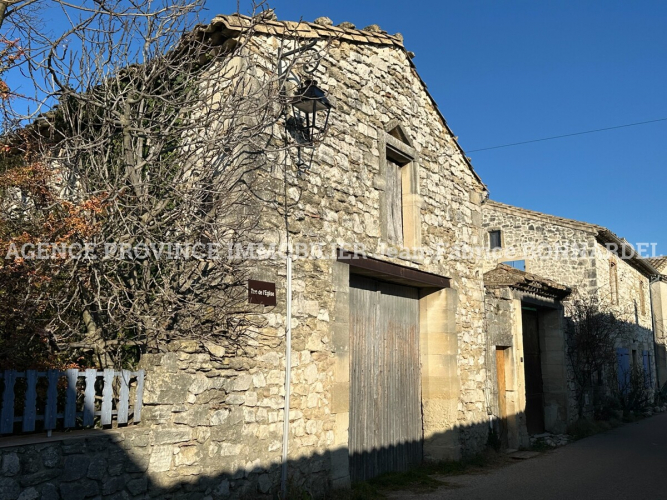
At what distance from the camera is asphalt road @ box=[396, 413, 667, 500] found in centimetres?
677

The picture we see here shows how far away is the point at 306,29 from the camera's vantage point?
656 cm

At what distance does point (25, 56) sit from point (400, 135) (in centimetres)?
478

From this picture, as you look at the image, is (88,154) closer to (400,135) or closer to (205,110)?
(205,110)

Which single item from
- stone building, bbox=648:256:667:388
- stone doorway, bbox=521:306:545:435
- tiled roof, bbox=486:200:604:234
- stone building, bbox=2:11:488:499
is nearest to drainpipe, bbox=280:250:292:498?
stone building, bbox=2:11:488:499

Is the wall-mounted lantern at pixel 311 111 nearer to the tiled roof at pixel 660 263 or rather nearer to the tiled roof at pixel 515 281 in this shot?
the tiled roof at pixel 515 281

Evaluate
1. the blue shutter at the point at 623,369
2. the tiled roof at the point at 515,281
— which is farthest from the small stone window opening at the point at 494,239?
the tiled roof at the point at 515,281

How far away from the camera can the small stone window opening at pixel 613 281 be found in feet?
58.2

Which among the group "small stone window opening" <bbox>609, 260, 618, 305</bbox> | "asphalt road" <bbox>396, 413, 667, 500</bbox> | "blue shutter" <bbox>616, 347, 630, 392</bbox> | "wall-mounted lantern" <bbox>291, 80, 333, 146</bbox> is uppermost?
"wall-mounted lantern" <bbox>291, 80, 333, 146</bbox>

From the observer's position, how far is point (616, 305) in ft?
58.0

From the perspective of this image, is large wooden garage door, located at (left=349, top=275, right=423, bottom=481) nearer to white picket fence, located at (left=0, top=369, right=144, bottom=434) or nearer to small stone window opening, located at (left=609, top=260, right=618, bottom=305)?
white picket fence, located at (left=0, top=369, right=144, bottom=434)

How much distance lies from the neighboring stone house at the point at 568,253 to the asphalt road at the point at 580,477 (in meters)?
5.81

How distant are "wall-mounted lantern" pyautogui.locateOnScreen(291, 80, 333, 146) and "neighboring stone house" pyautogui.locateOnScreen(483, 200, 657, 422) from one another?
10.8 m

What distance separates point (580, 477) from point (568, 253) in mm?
9811

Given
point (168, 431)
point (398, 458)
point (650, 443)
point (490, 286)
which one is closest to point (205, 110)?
point (168, 431)
